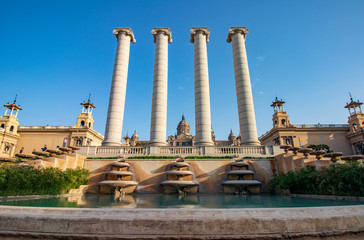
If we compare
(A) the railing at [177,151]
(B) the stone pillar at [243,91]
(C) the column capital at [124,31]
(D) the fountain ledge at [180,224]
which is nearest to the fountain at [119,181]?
(A) the railing at [177,151]

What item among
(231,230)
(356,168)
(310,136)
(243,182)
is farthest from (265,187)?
(310,136)

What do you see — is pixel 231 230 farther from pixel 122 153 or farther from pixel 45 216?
pixel 122 153

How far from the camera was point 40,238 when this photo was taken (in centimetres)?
501

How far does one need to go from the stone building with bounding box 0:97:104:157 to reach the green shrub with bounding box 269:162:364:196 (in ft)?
227

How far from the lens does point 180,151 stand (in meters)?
24.9

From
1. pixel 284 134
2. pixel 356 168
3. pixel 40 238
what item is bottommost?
pixel 40 238

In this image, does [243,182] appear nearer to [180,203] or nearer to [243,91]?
[180,203]

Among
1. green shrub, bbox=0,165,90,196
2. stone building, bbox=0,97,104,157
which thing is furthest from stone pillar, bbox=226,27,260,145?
stone building, bbox=0,97,104,157

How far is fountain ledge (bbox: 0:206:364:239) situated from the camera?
16.0ft

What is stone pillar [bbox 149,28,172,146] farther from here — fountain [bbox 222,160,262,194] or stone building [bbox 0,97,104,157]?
stone building [bbox 0,97,104,157]

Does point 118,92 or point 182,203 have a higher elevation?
point 118,92

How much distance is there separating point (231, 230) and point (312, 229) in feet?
6.78

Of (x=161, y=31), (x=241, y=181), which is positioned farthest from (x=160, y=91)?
(x=241, y=181)

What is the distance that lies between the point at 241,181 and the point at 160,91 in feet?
56.4
